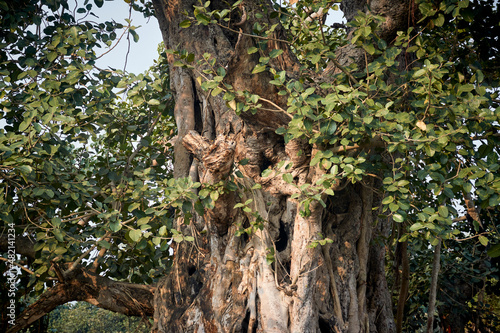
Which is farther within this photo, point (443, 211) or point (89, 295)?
point (89, 295)

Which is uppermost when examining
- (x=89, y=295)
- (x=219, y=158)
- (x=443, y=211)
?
(x=219, y=158)

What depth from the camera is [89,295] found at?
3.65 meters

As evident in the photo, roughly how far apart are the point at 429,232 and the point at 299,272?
2.74ft

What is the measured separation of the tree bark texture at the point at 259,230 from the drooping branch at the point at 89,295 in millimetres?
372

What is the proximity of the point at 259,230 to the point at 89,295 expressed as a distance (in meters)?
1.76

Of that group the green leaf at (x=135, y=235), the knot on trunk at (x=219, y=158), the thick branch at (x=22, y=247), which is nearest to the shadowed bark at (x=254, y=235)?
the knot on trunk at (x=219, y=158)

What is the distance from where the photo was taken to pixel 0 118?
3.15 m

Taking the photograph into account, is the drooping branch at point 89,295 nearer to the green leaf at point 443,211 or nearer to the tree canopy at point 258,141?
the tree canopy at point 258,141

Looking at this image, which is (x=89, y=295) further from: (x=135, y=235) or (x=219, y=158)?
(x=219, y=158)

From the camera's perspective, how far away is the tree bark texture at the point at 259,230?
9.05 ft

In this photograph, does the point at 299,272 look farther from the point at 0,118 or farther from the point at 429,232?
the point at 0,118

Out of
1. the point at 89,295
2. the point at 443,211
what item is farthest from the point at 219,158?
the point at 89,295

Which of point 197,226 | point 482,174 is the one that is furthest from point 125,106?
point 482,174

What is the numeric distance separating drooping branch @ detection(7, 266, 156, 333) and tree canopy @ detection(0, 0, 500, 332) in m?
0.01
